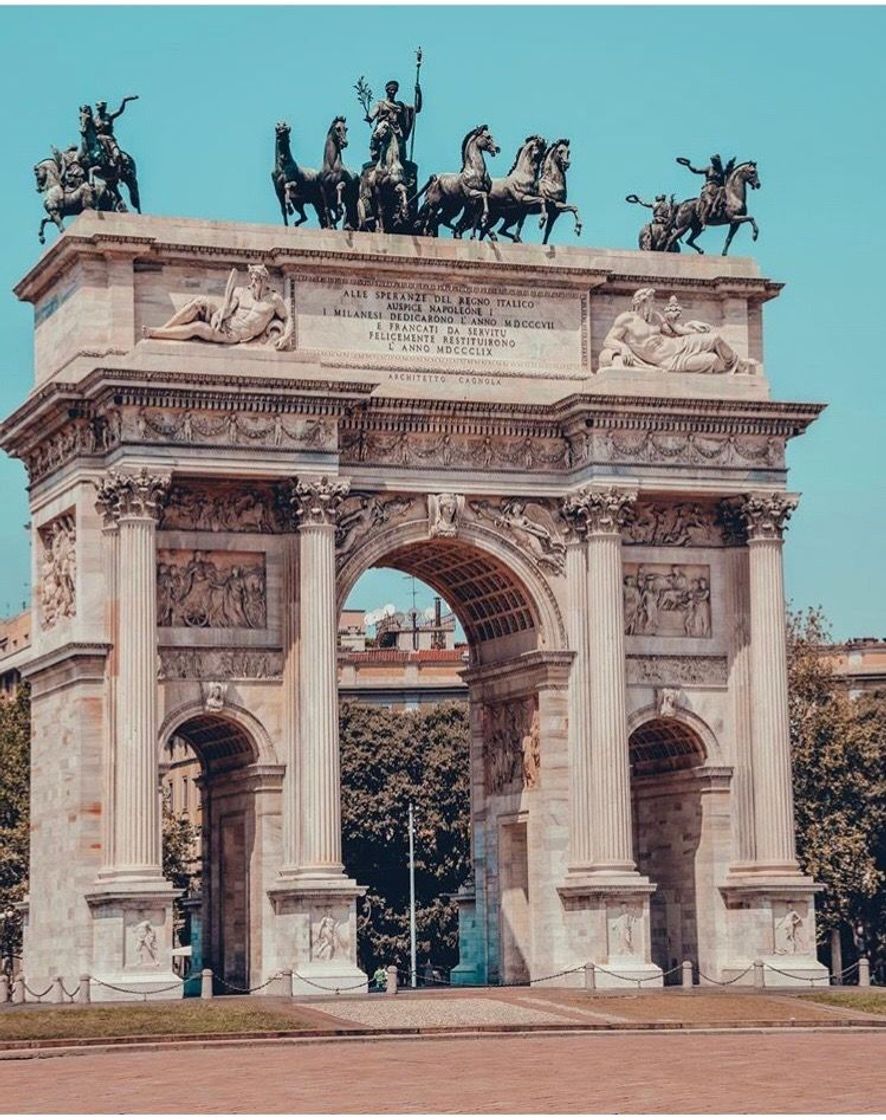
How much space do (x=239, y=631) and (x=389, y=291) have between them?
8.57 meters

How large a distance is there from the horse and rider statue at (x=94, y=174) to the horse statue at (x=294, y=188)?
3.26 m

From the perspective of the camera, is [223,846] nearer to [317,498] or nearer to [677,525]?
[317,498]

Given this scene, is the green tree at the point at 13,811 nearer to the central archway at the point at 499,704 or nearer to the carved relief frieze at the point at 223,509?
the central archway at the point at 499,704

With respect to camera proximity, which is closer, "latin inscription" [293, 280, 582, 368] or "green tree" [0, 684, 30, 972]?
"latin inscription" [293, 280, 582, 368]

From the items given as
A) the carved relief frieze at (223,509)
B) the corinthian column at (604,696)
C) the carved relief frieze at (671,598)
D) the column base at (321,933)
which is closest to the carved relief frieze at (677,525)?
the carved relief frieze at (671,598)

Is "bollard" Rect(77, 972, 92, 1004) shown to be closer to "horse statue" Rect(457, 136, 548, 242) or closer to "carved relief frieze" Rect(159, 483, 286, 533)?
"carved relief frieze" Rect(159, 483, 286, 533)

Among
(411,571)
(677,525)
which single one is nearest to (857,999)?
(677,525)

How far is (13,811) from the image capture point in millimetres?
92812

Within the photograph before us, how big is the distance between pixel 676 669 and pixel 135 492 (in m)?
13.9

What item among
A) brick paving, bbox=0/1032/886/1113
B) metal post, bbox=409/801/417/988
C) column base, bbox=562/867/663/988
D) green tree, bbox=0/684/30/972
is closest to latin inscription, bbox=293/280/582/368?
column base, bbox=562/867/663/988

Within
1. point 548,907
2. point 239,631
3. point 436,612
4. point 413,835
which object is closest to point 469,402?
point 239,631

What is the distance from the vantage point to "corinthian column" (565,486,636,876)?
2598 inches

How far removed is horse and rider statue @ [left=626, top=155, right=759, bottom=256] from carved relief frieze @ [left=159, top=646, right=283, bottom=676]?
562 inches

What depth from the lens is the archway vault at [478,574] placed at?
66938 millimetres
